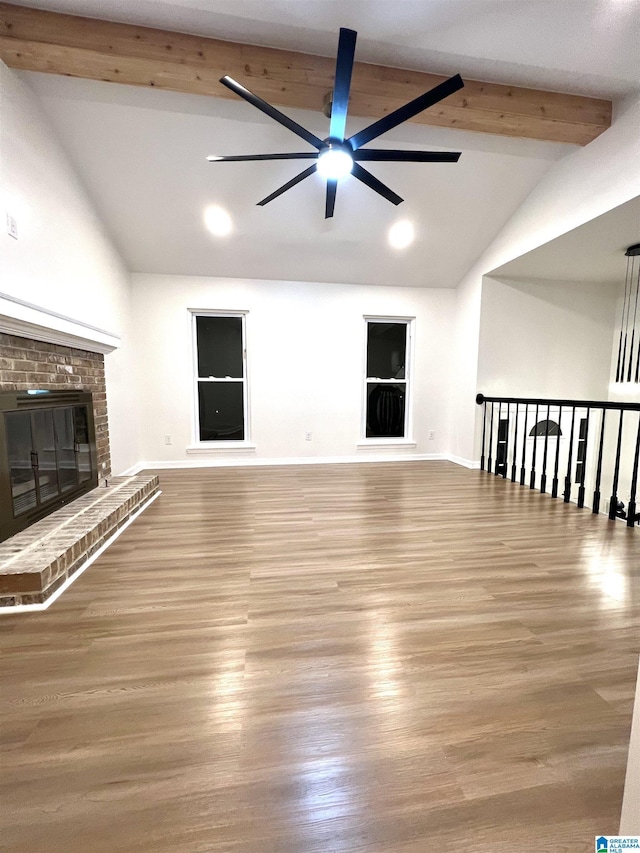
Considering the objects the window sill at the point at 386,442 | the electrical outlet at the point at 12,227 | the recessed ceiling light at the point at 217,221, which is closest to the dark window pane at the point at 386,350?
the window sill at the point at 386,442

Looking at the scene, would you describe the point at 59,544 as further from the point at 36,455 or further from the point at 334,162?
the point at 334,162

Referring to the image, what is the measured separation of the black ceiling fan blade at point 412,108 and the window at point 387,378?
3046 mm

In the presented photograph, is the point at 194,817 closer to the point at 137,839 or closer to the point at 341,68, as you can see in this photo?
the point at 137,839

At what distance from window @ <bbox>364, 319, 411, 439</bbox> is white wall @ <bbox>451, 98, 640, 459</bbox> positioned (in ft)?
2.44

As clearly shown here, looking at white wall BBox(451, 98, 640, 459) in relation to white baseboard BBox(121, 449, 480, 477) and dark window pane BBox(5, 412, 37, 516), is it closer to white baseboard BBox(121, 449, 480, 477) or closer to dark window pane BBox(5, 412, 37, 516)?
white baseboard BBox(121, 449, 480, 477)

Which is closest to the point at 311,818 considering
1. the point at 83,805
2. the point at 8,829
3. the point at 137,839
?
the point at 137,839

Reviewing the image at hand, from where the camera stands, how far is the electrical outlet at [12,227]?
2.31 m

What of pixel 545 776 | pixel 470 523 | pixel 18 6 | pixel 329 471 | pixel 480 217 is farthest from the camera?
pixel 329 471

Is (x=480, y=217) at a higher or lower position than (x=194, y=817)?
higher

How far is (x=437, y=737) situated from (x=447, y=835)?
0.26 meters

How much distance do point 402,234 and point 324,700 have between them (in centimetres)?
450

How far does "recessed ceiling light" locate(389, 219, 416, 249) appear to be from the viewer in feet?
13.5

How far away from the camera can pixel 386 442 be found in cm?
Answer: 538

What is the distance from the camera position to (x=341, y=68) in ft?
5.97
